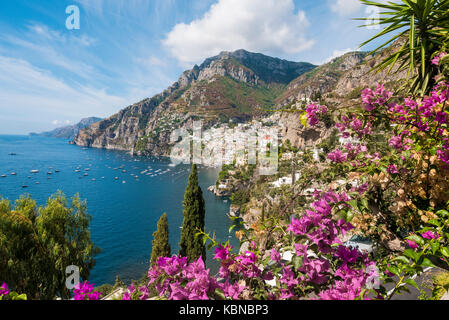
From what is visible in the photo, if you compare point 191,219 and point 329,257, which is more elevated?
point 329,257

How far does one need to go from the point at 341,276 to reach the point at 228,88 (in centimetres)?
16776

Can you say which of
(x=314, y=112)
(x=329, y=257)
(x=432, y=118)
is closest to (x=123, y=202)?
(x=314, y=112)

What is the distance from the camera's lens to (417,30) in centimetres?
212

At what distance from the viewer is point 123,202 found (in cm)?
4375

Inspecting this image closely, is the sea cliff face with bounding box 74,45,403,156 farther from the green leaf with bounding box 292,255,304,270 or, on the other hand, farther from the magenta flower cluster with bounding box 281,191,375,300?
the green leaf with bounding box 292,255,304,270

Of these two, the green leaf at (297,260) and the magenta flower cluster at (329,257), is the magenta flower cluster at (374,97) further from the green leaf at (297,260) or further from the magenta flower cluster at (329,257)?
the green leaf at (297,260)

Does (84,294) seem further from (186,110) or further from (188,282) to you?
(186,110)

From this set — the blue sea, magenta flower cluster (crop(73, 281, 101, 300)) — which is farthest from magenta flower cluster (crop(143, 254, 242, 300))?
the blue sea

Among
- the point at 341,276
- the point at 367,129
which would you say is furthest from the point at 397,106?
the point at 341,276

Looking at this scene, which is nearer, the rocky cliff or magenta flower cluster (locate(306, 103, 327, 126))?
magenta flower cluster (locate(306, 103, 327, 126))

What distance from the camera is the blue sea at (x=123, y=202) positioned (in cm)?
2509

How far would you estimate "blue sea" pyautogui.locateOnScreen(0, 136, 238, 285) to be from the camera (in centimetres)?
2509

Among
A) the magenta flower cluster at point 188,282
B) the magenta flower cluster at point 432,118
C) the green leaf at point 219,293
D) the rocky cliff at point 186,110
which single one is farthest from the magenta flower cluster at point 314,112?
the rocky cliff at point 186,110
